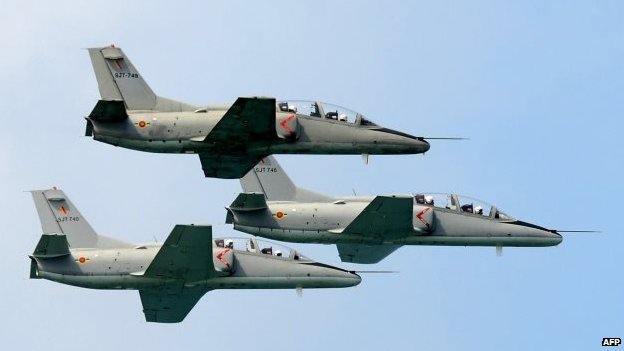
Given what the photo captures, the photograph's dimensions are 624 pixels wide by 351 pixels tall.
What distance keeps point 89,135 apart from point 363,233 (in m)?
17.2

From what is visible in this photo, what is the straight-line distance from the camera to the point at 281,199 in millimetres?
103062

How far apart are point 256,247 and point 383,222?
7027 mm

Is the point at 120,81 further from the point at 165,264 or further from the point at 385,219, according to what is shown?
the point at 385,219

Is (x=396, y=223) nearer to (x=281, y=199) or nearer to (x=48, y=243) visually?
(x=281, y=199)

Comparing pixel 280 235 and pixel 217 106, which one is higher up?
pixel 217 106

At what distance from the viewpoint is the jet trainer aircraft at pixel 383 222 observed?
96.2 metres

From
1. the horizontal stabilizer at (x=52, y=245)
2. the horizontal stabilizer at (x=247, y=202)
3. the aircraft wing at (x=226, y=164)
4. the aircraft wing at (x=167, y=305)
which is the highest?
the aircraft wing at (x=226, y=164)

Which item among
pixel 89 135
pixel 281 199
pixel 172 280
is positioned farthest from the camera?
pixel 281 199

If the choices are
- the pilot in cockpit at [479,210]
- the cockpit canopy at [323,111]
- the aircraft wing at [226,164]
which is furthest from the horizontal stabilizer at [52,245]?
the pilot in cockpit at [479,210]

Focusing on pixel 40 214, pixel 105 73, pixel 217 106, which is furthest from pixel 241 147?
pixel 40 214

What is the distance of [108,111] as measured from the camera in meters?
87.1

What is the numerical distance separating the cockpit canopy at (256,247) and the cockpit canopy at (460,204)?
787cm

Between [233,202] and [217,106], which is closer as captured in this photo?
[217,106]

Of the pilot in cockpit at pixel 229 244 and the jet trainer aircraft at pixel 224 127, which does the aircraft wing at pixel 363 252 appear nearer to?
the pilot in cockpit at pixel 229 244
